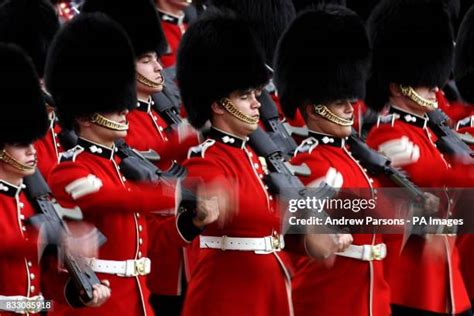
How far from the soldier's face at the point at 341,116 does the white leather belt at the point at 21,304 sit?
1426 mm

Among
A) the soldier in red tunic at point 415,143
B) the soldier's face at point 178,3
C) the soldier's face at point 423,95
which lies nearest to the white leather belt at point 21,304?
the soldier in red tunic at point 415,143

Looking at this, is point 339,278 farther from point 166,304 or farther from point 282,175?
point 166,304

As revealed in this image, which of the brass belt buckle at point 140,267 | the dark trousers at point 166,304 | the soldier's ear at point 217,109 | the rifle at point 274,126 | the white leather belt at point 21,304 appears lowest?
the dark trousers at point 166,304

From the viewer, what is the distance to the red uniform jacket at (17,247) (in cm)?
545

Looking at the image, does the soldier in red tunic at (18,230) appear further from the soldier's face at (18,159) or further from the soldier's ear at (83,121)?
the soldier's ear at (83,121)

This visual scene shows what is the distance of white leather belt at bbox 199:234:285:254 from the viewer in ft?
19.4

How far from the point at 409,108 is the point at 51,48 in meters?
1.75

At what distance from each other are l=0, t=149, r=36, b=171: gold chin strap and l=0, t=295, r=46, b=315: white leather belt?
1.54 feet

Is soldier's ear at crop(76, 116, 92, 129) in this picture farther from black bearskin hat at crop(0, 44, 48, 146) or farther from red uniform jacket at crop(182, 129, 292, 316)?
red uniform jacket at crop(182, 129, 292, 316)

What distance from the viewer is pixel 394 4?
297 inches

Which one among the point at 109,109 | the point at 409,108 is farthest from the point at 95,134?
the point at 409,108

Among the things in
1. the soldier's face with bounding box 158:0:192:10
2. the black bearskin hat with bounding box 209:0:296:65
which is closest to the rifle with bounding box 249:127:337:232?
the black bearskin hat with bounding box 209:0:296:65

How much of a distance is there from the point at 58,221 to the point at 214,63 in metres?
1.12
